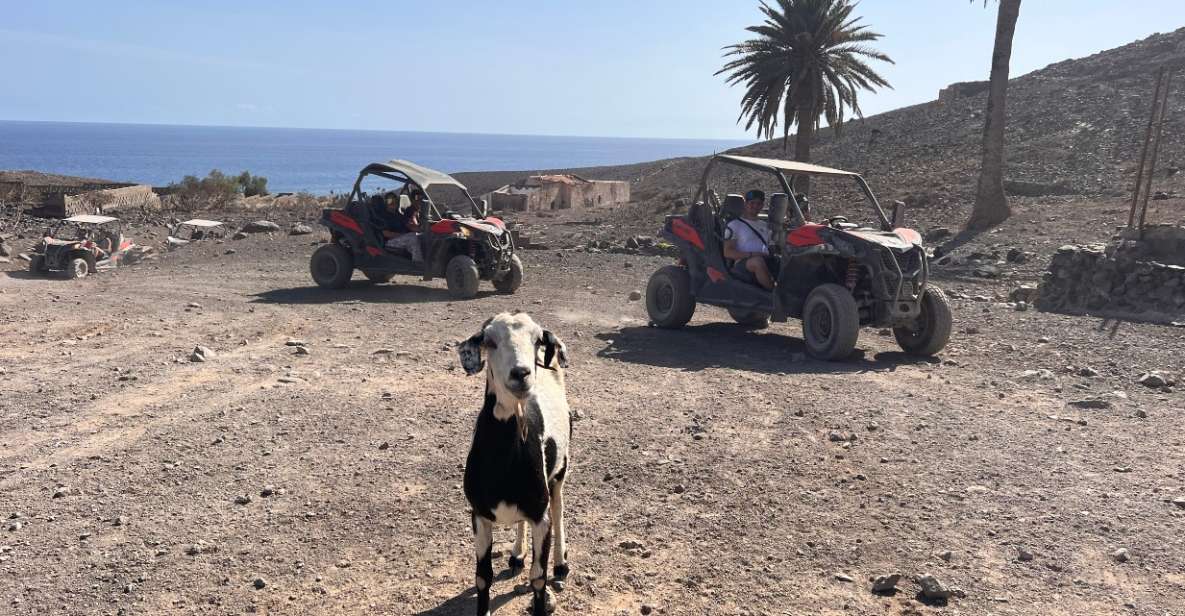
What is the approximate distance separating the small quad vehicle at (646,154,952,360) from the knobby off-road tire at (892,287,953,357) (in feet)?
0.04

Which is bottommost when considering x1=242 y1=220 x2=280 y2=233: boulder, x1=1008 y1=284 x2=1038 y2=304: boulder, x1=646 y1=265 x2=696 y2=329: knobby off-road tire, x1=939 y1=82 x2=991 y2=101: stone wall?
x1=242 y1=220 x2=280 y2=233: boulder

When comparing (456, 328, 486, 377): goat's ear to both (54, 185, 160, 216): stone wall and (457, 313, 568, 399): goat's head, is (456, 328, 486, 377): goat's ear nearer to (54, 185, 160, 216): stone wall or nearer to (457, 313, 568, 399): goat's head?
(457, 313, 568, 399): goat's head

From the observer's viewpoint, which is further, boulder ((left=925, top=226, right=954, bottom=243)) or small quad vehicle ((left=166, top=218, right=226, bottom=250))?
small quad vehicle ((left=166, top=218, right=226, bottom=250))

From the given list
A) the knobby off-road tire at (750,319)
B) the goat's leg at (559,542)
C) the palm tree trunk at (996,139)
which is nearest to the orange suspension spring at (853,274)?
the knobby off-road tire at (750,319)

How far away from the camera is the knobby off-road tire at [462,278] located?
51.2 feet

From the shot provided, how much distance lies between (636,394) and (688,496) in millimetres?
2758

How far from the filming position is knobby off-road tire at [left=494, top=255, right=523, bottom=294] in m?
16.4

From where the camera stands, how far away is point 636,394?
30.4ft

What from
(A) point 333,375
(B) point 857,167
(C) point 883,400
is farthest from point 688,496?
(B) point 857,167

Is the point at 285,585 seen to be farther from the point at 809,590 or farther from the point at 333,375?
the point at 333,375

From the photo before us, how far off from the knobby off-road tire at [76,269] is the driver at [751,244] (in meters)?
12.5

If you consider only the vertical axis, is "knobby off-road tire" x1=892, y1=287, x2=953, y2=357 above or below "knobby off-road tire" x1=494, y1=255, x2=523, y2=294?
above

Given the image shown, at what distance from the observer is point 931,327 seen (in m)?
11.4

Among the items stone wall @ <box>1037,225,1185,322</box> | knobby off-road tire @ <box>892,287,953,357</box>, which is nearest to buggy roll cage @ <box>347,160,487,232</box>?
knobby off-road tire @ <box>892,287,953,357</box>
